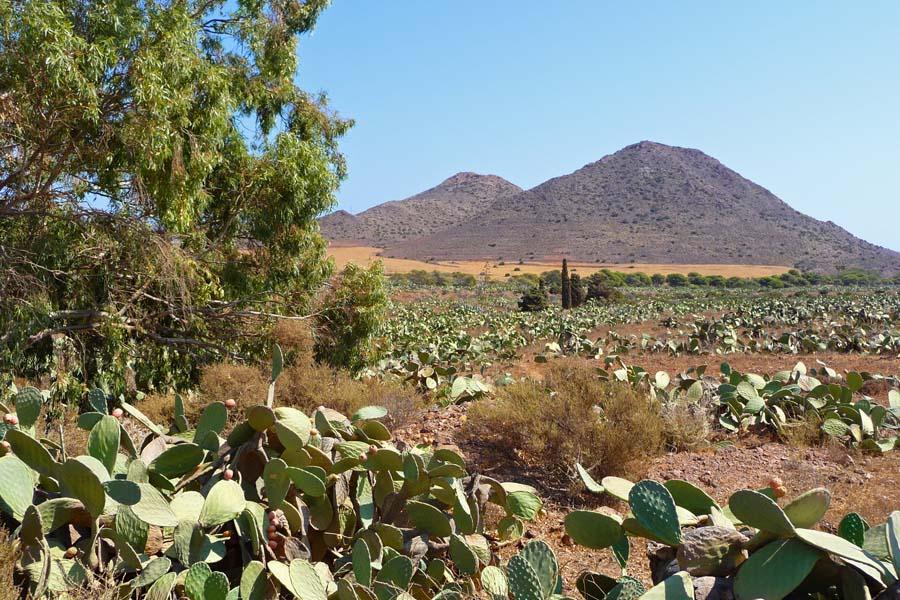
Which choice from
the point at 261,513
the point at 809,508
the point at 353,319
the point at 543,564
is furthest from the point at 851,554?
the point at 353,319

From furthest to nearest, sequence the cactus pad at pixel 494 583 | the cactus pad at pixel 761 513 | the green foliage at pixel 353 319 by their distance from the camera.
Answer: the green foliage at pixel 353 319, the cactus pad at pixel 494 583, the cactus pad at pixel 761 513

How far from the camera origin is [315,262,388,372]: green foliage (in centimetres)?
1053

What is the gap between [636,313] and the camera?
2594 cm

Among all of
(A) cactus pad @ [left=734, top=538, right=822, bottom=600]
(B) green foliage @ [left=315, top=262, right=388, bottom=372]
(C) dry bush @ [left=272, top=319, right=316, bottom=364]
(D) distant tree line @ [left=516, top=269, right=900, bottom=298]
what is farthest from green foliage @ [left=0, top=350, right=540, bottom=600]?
(D) distant tree line @ [left=516, top=269, right=900, bottom=298]

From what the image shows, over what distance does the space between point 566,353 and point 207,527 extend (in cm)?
1171

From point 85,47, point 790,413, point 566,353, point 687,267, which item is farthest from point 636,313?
point 687,267

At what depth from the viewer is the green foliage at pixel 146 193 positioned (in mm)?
7109

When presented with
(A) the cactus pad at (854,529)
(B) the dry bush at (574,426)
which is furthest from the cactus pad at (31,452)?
(B) the dry bush at (574,426)

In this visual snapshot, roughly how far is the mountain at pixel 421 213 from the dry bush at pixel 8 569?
9475 centimetres

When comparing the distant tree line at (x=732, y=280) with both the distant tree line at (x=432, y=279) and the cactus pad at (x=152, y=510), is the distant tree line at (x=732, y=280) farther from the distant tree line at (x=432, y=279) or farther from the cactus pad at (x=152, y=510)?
the cactus pad at (x=152, y=510)

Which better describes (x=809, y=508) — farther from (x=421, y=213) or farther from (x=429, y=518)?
(x=421, y=213)

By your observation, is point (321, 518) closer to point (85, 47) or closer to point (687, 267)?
point (85, 47)

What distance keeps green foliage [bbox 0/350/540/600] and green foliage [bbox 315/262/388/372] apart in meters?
6.26

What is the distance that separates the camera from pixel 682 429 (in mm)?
6641
